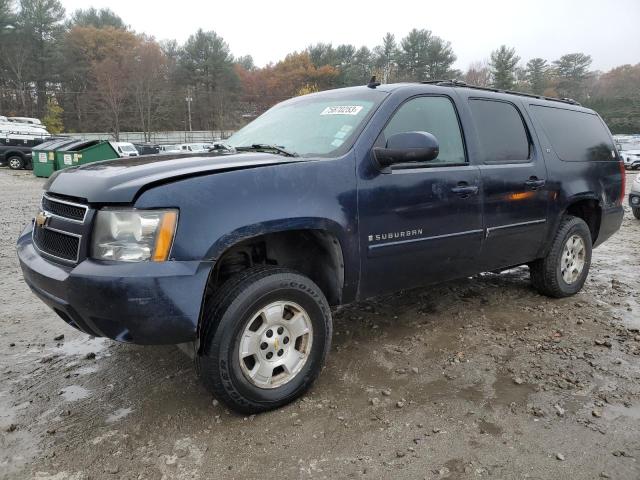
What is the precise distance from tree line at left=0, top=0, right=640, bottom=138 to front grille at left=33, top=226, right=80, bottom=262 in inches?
2314

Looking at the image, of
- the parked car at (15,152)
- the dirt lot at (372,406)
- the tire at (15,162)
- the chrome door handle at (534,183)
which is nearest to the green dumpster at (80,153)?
the parked car at (15,152)

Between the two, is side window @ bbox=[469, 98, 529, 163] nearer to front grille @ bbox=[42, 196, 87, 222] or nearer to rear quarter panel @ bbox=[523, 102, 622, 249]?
rear quarter panel @ bbox=[523, 102, 622, 249]

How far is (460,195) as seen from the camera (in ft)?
11.4

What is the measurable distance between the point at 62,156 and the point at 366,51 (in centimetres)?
6339

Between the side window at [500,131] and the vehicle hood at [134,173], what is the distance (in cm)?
172

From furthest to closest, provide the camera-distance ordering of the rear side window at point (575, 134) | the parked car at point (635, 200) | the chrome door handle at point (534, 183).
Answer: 1. the parked car at point (635, 200)
2. the rear side window at point (575, 134)
3. the chrome door handle at point (534, 183)

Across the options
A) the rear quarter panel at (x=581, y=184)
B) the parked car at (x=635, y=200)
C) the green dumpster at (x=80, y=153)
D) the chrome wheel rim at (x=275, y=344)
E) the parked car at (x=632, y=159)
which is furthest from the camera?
the parked car at (x=632, y=159)

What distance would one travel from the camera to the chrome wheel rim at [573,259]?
463cm

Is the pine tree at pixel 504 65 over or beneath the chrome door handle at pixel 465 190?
over

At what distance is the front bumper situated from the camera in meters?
2.26

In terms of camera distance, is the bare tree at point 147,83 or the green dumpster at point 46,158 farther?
the bare tree at point 147,83

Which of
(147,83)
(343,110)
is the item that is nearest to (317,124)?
(343,110)

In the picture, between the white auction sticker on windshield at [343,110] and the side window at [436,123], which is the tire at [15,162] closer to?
the white auction sticker on windshield at [343,110]

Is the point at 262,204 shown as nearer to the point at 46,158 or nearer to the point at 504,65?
the point at 46,158
